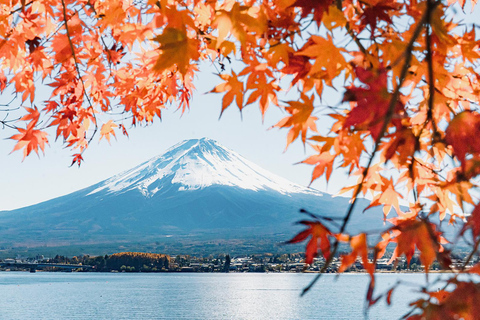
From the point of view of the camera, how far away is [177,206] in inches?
5979

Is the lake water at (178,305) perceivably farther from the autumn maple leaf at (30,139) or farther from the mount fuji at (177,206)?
the autumn maple leaf at (30,139)

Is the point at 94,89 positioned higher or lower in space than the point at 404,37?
higher

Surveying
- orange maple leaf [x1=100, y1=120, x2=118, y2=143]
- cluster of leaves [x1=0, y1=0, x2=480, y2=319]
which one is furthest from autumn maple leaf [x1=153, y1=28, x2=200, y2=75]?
orange maple leaf [x1=100, y1=120, x2=118, y2=143]

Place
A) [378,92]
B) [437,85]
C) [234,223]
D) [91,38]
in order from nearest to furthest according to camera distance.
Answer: [378,92] → [437,85] → [91,38] → [234,223]

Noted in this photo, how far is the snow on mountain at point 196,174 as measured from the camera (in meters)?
144

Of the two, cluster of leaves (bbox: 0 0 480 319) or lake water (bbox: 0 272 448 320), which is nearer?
cluster of leaves (bbox: 0 0 480 319)

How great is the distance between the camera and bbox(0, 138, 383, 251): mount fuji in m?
137

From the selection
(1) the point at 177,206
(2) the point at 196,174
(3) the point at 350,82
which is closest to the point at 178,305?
(2) the point at 196,174

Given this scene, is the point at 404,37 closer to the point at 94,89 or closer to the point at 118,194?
the point at 94,89

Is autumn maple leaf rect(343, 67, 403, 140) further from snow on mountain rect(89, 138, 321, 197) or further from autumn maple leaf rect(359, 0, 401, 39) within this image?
snow on mountain rect(89, 138, 321, 197)

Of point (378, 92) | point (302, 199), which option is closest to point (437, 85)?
point (378, 92)

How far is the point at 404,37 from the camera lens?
4.63 feet

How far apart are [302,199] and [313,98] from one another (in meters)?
139

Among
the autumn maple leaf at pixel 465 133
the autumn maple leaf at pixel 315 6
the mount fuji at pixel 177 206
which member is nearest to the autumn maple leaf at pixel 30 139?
the autumn maple leaf at pixel 315 6
